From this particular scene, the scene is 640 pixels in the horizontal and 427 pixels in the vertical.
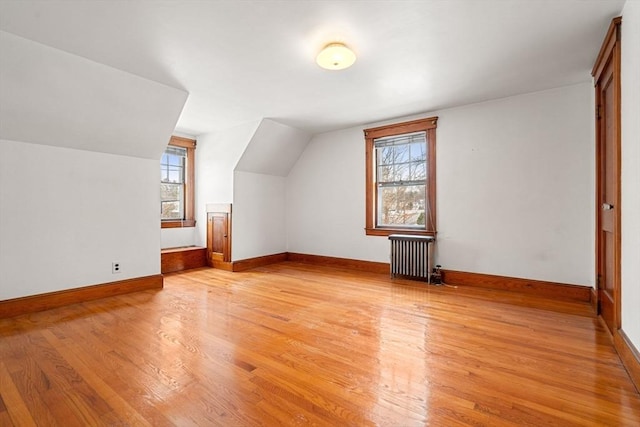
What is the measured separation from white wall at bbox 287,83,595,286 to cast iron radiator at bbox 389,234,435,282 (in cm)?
27

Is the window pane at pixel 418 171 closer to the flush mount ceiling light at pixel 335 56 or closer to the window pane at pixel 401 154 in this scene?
the window pane at pixel 401 154

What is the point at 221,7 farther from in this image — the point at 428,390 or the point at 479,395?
the point at 479,395

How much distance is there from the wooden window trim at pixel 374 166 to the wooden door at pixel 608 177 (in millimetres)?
1749

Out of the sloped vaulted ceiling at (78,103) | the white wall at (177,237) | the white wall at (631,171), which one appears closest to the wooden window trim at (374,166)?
the white wall at (631,171)

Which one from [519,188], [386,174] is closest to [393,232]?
[386,174]

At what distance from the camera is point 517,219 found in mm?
3658

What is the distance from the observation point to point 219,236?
5.13 m

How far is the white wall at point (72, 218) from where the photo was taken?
115 inches

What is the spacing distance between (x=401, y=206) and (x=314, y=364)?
3223 millimetres

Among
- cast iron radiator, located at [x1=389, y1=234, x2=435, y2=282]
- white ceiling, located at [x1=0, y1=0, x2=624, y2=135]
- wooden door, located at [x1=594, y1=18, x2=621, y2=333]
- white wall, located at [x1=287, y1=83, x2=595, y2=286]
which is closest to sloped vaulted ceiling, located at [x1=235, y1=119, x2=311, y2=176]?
white ceiling, located at [x1=0, y1=0, x2=624, y2=135]

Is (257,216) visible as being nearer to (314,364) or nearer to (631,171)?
(314,364)

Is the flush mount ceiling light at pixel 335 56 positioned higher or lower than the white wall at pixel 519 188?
higher

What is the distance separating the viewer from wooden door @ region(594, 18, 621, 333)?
216 cm

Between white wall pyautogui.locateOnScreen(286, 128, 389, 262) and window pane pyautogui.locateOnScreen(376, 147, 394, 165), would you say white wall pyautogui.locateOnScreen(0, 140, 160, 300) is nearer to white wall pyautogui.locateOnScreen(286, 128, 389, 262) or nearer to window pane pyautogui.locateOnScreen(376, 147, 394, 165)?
white wall pyautogui.locateOnScreen(286, 128, 389, 262)
